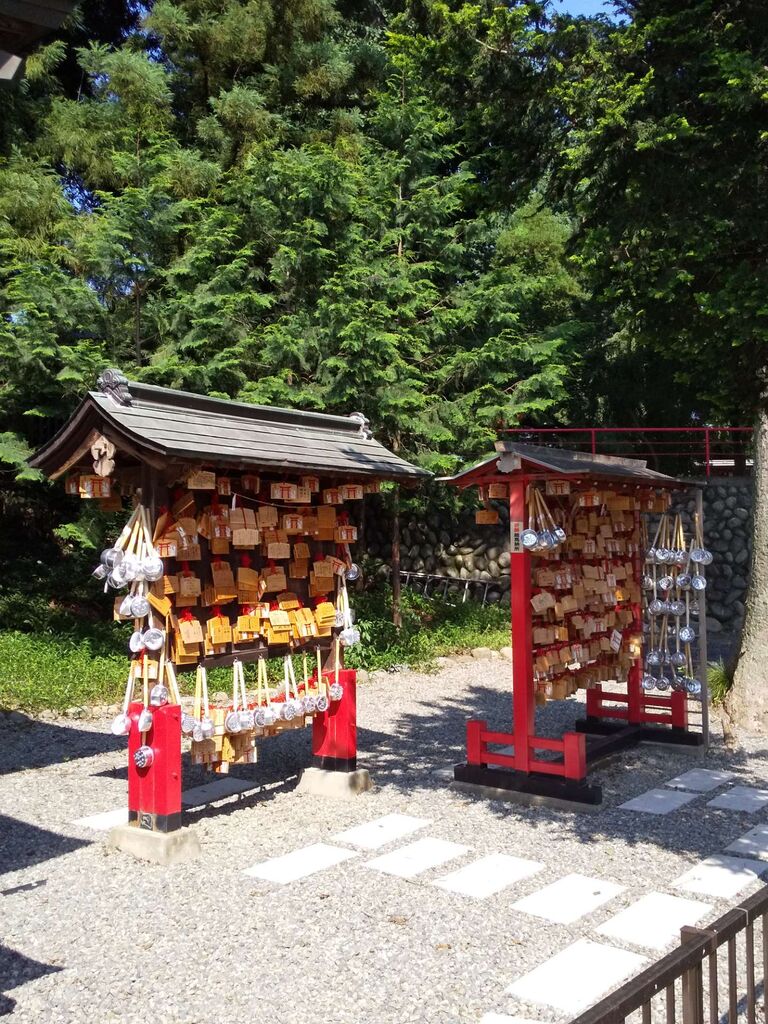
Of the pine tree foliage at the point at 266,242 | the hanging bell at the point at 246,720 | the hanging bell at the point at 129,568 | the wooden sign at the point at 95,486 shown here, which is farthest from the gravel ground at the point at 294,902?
the pine tree foliage at the point at 266,242

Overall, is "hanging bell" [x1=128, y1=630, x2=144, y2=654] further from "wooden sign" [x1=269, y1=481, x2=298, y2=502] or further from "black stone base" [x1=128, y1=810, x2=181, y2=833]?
"wooden sign" [x1=269, y1=481, x2=298, y2=502]

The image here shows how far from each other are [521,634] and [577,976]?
3.05 metres

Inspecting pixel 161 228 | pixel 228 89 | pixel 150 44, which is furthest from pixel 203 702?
pixel 150 44

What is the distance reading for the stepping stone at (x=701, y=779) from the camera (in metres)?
6.79

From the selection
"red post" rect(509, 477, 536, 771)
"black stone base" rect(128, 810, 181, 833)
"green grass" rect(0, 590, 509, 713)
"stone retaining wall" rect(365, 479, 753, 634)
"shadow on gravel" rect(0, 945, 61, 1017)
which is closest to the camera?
"shadow on gravel" rect(0, 945, 61, 1017)

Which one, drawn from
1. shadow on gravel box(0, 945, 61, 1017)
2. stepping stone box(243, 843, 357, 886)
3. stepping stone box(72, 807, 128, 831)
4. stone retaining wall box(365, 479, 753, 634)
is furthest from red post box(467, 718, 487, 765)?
stone retaining wall box(365, 479, 753, 634)

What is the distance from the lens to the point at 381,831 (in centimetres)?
590

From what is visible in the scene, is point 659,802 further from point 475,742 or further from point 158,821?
point 158,821

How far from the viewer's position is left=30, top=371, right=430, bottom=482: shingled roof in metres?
5.25

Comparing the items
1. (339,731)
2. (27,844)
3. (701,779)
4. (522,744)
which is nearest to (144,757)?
(27,844)

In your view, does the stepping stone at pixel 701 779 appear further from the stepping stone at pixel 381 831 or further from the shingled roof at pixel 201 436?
the shingled roof at pixel 201 436

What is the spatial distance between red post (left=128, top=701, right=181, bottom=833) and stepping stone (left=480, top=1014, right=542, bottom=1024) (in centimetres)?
259

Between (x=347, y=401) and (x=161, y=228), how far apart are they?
141 inches

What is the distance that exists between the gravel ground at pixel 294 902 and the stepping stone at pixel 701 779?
132 millimetres
